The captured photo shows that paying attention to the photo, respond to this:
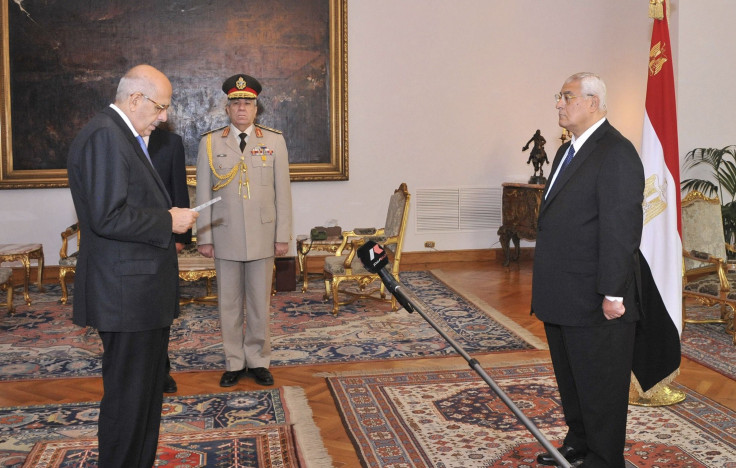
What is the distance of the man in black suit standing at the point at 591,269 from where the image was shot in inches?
119

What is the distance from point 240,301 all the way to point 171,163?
0.98 m

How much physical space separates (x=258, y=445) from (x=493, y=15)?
23.0ft

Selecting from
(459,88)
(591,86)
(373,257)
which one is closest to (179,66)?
(459,88)

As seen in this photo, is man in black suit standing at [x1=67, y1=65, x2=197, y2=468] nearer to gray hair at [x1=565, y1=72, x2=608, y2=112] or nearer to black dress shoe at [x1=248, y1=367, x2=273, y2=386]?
gray hair at [x1=565, y1=72, x2=608, y2=112]

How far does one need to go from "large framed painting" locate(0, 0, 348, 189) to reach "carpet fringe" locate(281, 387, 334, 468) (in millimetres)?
4627

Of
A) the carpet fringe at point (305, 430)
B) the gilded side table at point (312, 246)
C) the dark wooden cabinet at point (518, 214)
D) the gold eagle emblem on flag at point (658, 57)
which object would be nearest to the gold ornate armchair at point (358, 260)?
the gilded side table at point (312, 246)

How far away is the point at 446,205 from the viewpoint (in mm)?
9406

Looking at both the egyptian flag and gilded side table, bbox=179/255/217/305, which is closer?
the egyptian flag

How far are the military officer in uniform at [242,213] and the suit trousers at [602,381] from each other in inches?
82.4

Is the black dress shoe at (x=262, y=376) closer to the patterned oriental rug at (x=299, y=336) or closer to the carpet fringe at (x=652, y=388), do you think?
the patterned oriental rug at (x=299, y=336)

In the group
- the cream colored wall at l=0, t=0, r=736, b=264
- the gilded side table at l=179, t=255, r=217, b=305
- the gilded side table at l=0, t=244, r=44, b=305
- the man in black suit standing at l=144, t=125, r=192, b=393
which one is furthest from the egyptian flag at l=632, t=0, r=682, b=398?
the gilded side table at l=0, t=244, r=44, b=305

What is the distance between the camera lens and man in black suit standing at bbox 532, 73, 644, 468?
→ 9.93 ft

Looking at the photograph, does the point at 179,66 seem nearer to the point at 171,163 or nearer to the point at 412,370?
the point at 171,163

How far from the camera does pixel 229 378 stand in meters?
4.77
